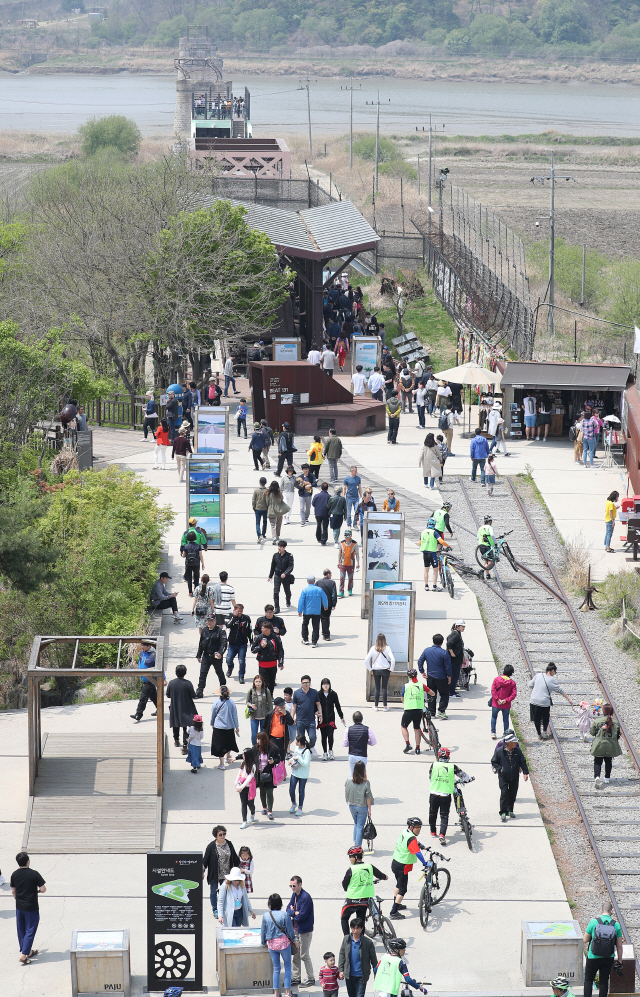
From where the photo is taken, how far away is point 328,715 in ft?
55.5

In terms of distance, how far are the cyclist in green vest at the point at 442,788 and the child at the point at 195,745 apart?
308 cm

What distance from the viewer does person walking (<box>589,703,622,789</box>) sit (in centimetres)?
1709

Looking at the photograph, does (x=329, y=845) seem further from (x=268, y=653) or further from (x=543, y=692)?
(x=543, y=692)

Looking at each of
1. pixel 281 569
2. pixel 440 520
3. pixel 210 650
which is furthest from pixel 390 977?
pixel 440 520

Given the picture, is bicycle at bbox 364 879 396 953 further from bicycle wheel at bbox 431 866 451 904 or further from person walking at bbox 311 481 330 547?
person walking at bbox 311 481 330 547

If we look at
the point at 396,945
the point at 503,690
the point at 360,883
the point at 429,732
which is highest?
the point at 360,883

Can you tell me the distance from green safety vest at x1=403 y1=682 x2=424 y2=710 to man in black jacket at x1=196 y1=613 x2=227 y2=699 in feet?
9.35

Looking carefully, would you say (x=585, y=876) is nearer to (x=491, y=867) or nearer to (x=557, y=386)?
(x=491, y=867)

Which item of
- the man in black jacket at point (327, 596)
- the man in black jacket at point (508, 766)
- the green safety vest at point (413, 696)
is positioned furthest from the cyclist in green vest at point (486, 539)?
the man in black jacket at point (508, 766)

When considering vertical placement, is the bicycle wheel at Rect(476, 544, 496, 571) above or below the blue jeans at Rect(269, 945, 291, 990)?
below

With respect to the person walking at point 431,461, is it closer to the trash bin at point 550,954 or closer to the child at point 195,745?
the child at point 195,745

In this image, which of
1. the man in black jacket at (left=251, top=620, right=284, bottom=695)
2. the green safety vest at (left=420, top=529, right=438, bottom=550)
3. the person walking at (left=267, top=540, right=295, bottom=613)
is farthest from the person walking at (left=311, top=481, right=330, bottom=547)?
the man in black jacket at (left=251, top=620, right=284, bottom=695)

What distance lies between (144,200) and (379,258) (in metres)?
20.7

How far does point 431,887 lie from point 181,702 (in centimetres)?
429
